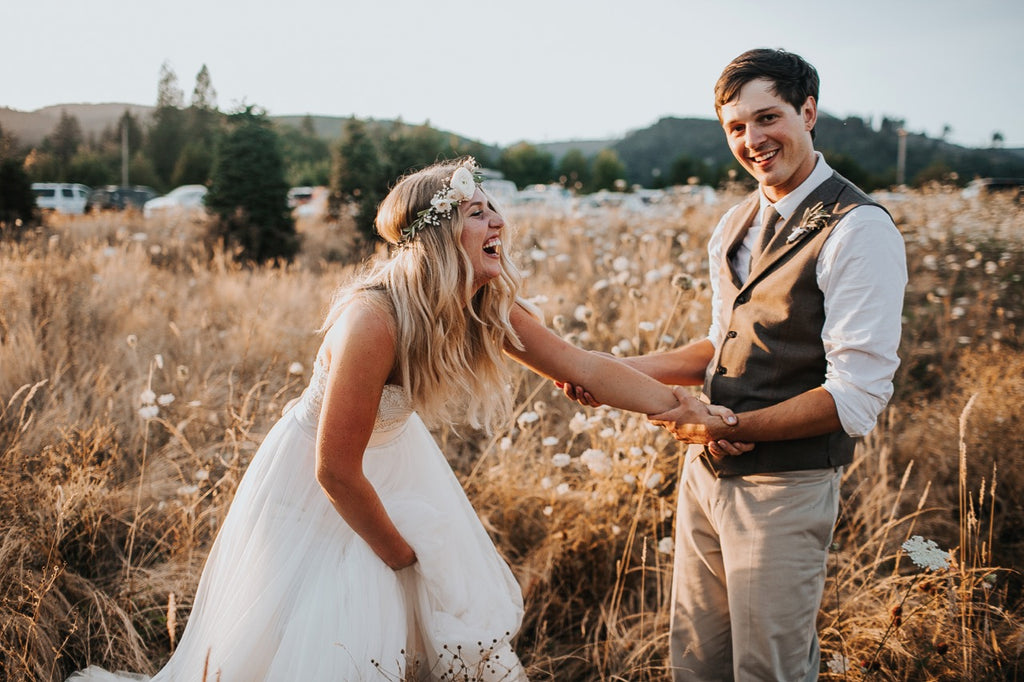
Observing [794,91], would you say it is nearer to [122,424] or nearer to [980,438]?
[980,438]

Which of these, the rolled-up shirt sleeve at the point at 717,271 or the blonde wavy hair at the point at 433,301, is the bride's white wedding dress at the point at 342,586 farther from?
the rolled-up shirt sleeve at the point at 717,271

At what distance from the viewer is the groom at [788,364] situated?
187 cm

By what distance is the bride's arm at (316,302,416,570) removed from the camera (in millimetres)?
1900

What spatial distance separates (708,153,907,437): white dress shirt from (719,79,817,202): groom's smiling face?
0.30 m

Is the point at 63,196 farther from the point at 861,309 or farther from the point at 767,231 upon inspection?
the point at 861,309

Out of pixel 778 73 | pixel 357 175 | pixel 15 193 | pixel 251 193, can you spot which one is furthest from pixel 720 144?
pixel 778 73

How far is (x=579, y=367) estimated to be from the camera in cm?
253

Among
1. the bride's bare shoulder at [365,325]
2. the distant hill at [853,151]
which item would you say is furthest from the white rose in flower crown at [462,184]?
the distant hill at [853,151]

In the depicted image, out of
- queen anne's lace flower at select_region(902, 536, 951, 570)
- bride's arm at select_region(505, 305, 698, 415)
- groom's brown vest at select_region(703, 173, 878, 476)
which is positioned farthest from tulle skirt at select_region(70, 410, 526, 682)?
queen anne's lace flower at select_region(902, 536, 951, 570)

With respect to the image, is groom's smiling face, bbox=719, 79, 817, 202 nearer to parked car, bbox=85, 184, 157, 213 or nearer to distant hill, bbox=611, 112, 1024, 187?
distant hill, bbox=611, 112, 1024, 187

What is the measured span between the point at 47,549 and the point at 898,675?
3.58 m

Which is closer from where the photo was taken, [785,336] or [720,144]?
[785,336]

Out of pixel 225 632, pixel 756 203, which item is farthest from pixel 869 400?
pixel 225 632

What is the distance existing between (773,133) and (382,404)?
5.19 ft
